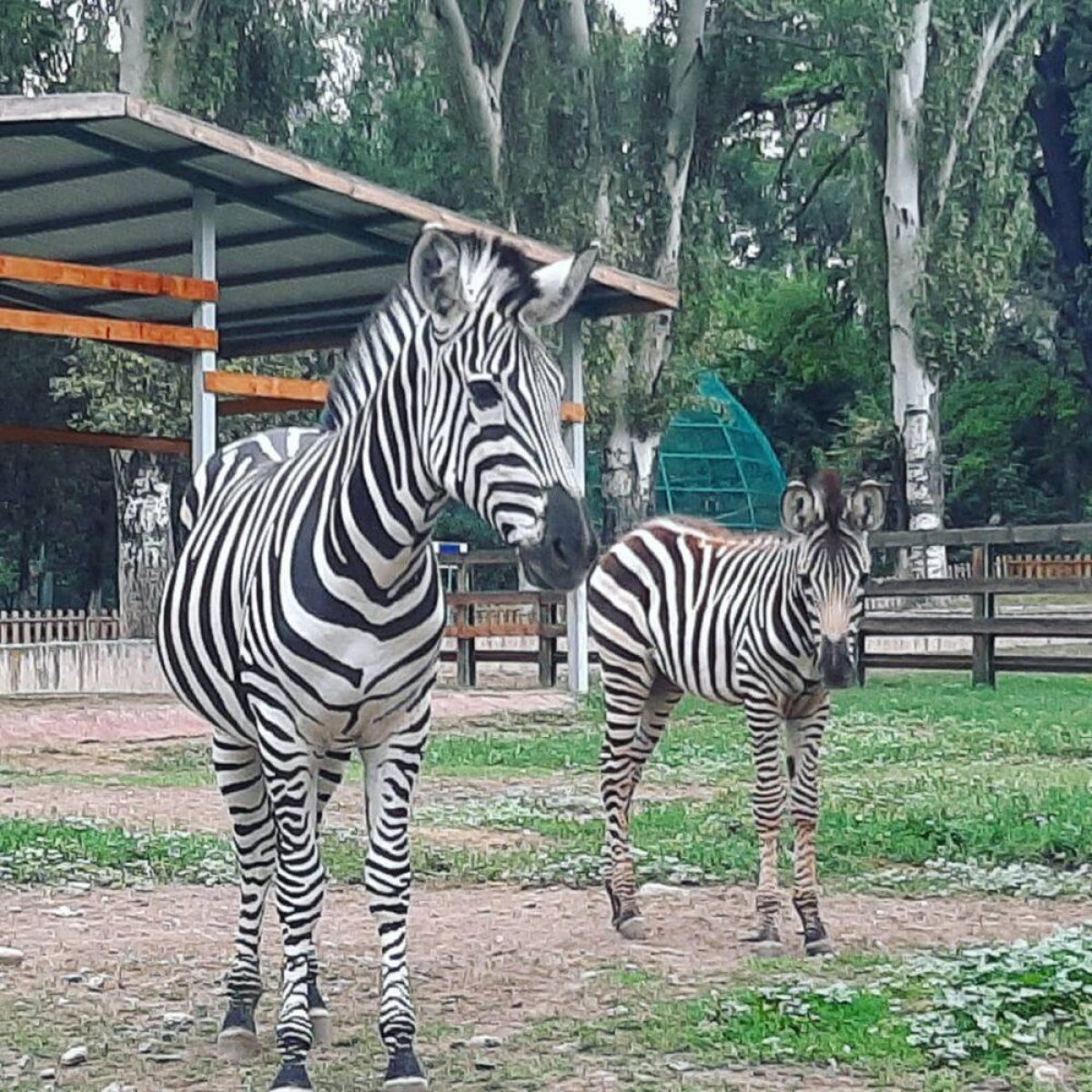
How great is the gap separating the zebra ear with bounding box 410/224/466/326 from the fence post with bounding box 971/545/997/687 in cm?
1556

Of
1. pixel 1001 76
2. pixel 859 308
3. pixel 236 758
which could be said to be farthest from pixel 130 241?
pixel 859 308

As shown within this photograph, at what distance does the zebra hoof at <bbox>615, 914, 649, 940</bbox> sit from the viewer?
7.14m

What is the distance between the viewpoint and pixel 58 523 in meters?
32.8

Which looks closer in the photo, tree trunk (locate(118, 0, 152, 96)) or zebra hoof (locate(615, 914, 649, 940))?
zebra hoof (locate(615, 914, 649, 940))

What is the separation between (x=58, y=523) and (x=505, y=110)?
1147 cm

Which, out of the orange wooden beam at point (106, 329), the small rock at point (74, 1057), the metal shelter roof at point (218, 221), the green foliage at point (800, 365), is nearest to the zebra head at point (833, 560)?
the small rock at point (74, 1057)

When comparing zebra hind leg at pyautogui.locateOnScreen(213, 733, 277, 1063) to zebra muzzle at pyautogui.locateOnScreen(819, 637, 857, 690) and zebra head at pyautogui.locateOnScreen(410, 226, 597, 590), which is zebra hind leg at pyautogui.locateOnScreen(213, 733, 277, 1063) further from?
zebra muzzle at pyautogui.locateOnScreen(819, 637, 857, 690)

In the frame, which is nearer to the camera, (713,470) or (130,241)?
(130,241)

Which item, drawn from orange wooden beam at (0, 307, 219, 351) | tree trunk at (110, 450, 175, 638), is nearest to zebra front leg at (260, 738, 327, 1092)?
orange wooden beam at (0, 307, 219, 351)

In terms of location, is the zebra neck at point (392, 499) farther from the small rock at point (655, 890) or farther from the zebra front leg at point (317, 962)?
the small rock at point (655, 890)

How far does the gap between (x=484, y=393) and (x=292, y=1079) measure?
190 centimetres

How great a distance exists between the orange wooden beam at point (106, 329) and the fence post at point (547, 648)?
22.8 feet

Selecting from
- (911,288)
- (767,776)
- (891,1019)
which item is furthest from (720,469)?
(891,1019)

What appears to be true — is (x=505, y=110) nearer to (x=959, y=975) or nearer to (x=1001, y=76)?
(x=1001, y=76)
